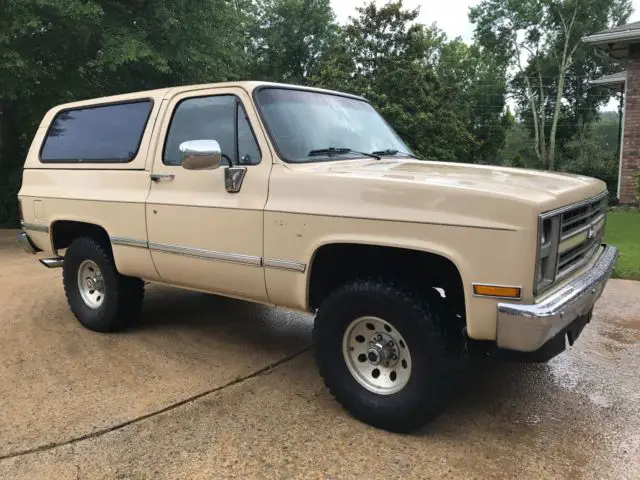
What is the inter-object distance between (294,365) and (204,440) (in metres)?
1.26

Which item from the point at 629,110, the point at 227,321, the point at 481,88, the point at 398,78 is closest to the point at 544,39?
the point at 481,88

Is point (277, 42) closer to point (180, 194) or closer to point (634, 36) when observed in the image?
point (634, 36)

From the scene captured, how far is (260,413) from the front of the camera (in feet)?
11.9

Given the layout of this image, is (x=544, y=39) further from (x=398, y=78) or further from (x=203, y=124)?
(x=203, y=124)

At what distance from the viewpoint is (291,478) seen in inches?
115

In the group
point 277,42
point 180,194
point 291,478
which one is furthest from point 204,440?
point 277,42

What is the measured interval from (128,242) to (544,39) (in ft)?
151

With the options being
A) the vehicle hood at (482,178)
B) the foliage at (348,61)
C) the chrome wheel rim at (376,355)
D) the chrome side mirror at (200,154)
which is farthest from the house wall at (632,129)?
the chrome side mirror at (200,154)

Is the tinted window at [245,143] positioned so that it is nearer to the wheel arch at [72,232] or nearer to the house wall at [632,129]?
the wheel arch at [72,232]

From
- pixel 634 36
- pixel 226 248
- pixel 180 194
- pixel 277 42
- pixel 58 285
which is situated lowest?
pixel 58 285

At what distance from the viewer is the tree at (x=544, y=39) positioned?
1619 inches

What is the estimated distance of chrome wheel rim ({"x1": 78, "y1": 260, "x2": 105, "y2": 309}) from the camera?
5.28 meters

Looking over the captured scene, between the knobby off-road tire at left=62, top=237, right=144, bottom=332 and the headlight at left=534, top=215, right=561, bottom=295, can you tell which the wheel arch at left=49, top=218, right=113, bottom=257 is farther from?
the headlight at left=534, top=215, right=561, bottom=295

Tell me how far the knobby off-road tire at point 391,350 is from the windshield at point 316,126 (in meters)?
1.09
